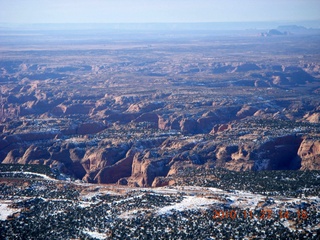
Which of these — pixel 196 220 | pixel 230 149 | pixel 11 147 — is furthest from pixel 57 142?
pixel 196 220

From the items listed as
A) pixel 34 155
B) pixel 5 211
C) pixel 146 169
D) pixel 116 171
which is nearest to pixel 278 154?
pixel 146 169

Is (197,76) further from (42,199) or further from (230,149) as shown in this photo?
(42,199)

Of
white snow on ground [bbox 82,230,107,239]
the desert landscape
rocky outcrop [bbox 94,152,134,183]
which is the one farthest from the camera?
rocky outcrop [bbox 94,152,134,183]

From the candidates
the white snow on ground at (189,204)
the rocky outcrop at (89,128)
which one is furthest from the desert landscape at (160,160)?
the rocky outcrop at (89,128)

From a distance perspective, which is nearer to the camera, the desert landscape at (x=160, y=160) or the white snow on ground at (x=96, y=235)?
the white snow on ground at (x=96, y=235)

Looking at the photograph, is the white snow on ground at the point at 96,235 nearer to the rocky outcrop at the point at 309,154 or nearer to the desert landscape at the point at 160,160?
the desert landscape at the point at 160,160

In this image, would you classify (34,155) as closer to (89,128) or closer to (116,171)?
(116,171)

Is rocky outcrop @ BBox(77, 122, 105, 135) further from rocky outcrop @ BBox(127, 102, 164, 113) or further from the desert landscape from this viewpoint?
rocky outcrop @ BBox(127, 102, 164, 113)

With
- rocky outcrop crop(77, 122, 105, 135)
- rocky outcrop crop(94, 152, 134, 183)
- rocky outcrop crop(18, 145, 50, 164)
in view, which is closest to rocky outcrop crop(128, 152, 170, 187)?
rocky outcrop crop(94, 152, 134, 183)
